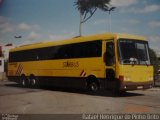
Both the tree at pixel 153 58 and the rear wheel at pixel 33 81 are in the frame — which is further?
the rear wheel at pixel 33 81

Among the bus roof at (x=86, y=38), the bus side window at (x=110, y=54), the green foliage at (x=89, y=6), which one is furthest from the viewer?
the bus roof at (x=86, y=38)

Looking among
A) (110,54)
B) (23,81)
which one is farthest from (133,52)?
(23,81)

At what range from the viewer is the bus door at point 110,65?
15172 mm

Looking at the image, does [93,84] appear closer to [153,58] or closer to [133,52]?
[133,52]

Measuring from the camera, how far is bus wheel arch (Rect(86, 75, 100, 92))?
16.2m

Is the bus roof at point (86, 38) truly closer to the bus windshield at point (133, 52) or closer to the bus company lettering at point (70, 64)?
the bus windshield at point (133, 52)

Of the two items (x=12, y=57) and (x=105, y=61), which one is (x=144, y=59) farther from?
(x=12, y=57)

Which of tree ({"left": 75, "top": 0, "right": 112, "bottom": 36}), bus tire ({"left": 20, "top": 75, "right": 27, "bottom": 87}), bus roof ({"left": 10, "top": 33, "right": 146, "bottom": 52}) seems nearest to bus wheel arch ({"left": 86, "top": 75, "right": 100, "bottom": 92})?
bus roof ({"left": 10, "top": 33, "right": 146, "bottom": 52})

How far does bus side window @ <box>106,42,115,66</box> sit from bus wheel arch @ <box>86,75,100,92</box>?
123 centimetres

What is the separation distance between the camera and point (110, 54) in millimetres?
15398

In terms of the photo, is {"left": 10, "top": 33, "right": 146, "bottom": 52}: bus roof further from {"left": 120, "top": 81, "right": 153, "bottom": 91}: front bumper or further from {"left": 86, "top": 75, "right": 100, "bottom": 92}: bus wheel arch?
{"left": 120, "top": 81, "right": 153, "bottom": 91}: front bumper

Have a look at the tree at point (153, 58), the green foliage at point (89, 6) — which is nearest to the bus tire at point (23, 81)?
the tree at point (153, 58)

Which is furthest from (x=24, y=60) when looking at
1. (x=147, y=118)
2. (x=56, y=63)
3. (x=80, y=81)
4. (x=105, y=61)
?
(x=147, y=118)

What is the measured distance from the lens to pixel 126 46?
607 inches
